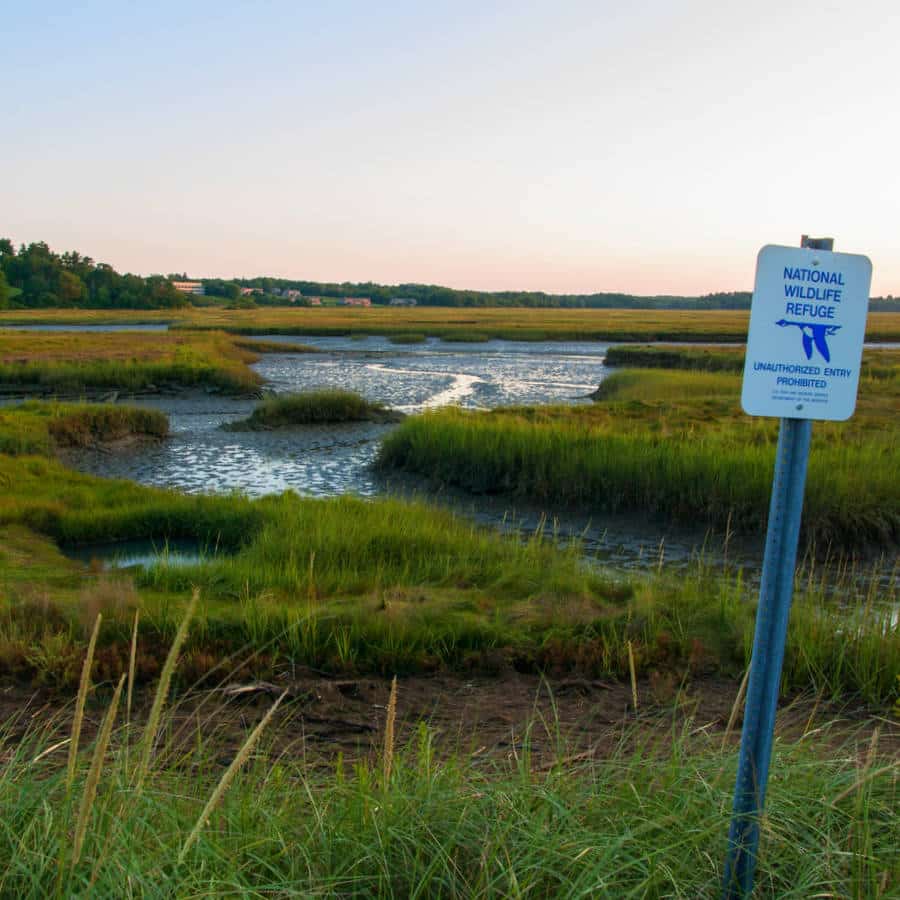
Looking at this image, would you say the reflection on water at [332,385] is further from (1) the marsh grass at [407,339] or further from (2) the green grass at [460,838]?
(2) the green grass at [460,838]

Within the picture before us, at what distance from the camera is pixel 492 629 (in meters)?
6.37

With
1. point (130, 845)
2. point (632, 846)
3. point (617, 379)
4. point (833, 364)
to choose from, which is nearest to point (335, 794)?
point (130, 845)

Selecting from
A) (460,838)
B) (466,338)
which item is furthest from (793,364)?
(466,338)

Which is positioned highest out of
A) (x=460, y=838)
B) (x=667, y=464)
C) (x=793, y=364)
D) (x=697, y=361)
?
(x=697, y=361)

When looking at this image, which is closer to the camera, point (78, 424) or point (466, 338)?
point (78, 424)

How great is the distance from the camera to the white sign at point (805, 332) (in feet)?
7.37

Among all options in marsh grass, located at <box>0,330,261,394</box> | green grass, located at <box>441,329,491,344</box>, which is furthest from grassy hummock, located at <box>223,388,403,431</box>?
green grass, located at <box>441,329,491,344</box>

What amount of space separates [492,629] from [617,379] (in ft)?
70.9

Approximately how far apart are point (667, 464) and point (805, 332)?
9.81 m

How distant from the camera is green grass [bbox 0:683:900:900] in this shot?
7.61ft

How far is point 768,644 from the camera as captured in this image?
241 cm

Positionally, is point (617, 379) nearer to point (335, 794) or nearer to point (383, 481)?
point (383, 481)

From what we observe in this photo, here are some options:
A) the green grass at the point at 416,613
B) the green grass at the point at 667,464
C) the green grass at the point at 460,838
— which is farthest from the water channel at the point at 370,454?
the green grass at the point at 460,838

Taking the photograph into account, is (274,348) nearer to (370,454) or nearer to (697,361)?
(697,361)
